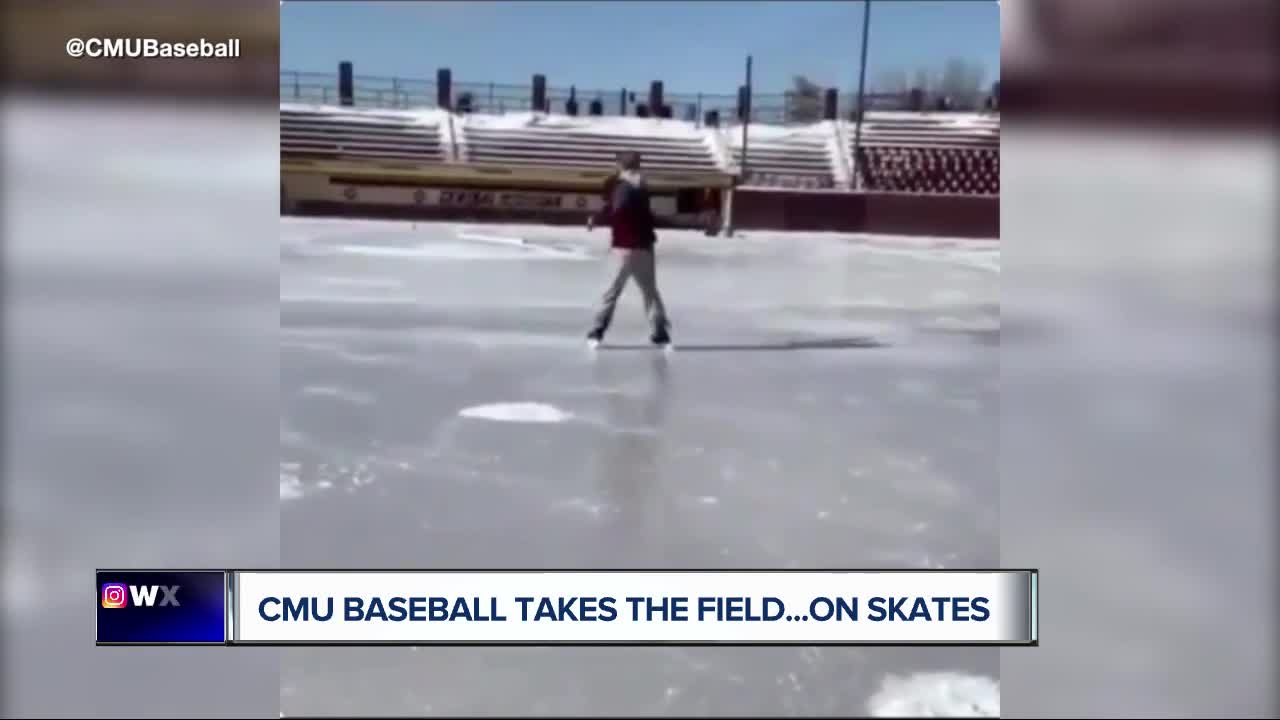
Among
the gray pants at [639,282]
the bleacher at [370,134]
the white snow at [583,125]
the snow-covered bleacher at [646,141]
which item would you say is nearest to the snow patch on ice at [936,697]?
the gray pants at [639,282]

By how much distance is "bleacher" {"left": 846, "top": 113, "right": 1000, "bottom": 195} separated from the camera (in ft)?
84.0

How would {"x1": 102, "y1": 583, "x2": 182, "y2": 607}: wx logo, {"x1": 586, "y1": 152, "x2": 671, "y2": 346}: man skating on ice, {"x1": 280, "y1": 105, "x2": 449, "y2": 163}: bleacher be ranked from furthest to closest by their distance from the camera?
{"x1": 280, "y1": 105, "x2": 449, "y2": 163}: bleacher
{"x1": 586, "y1": 152, "x2": 671, "y2": 346}: man skating on ice
{"x1": 102, "y1": 583, "x2": 182, "y2": 607}: wx logo

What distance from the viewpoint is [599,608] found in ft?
7.63

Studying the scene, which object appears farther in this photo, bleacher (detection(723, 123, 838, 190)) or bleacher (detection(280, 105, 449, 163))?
bleacher (detection(723, 123, 838, 190))

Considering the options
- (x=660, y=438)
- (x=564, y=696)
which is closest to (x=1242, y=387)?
(x=660, y=438)

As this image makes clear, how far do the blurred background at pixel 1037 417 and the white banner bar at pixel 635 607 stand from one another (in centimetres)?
13

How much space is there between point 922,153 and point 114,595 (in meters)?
28.2

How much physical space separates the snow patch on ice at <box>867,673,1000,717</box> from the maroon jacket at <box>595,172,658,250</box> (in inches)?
163

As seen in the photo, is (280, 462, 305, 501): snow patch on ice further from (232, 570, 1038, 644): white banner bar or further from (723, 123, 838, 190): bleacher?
(723, 123, 838, 190): bleacher

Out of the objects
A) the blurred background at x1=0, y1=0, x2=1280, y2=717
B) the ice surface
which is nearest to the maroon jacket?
the ice surface

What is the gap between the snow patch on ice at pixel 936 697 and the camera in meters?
2.24

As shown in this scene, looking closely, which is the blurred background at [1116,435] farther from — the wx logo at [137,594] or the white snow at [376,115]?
the white snow at [376,115]

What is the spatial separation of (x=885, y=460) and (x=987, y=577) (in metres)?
1.82

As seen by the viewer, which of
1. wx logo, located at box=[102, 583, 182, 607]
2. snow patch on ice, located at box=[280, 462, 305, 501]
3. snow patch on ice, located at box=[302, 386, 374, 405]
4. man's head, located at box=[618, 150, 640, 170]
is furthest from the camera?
man's head, located at box=[618, 150, 640, 170]
